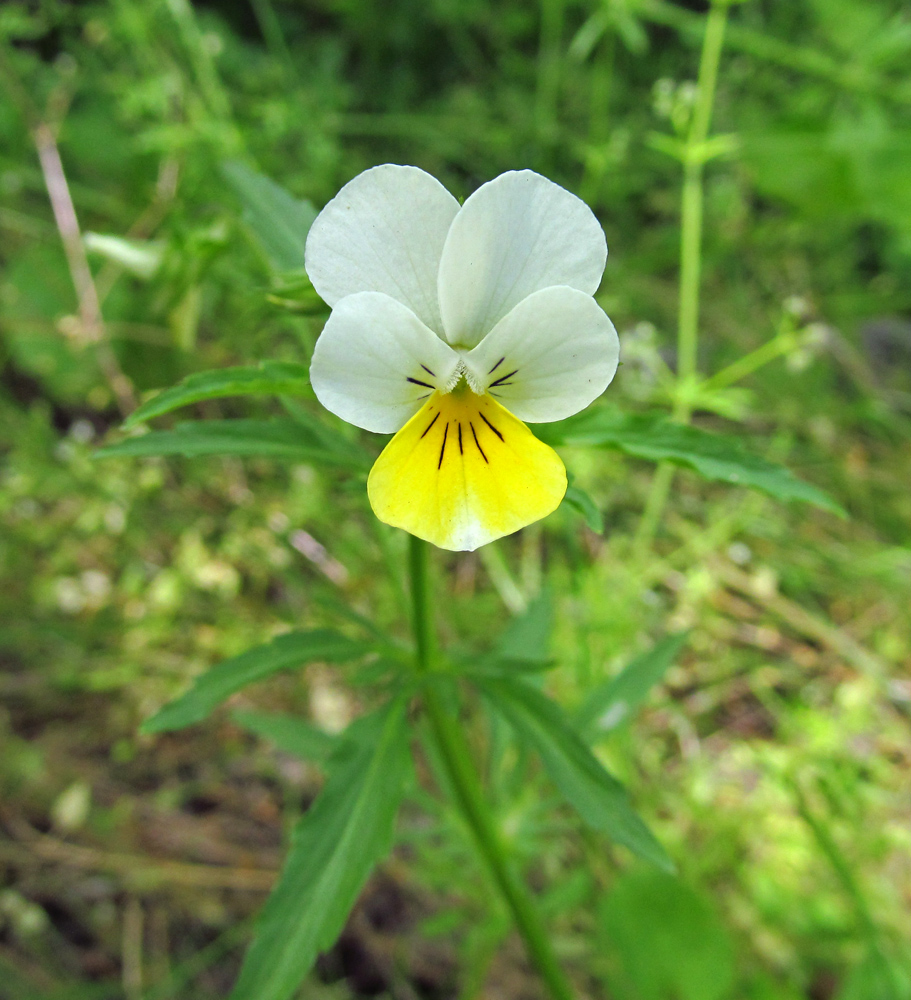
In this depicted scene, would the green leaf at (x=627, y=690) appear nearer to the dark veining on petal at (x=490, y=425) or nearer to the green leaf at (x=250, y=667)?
the green leaf at (x=250, y=667)

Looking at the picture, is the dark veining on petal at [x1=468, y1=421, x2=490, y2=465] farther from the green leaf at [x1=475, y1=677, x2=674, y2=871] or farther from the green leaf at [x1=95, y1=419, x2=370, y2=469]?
the green leaf at [x1=475, y1=677, x2=674, y2=871]

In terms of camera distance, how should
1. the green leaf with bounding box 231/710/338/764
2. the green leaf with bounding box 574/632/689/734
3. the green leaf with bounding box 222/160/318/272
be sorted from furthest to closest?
the green leaf with bounding box 231/710/338/764 → the green leaf with bounding box 574/632/689/734 → the green leaf with bounding box 222/160/318/272

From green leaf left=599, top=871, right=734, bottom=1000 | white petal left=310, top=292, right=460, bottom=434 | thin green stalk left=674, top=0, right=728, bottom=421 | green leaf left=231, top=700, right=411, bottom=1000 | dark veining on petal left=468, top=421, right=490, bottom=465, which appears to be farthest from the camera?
thin green stalk left=674, top=0, right=728, bottom=421

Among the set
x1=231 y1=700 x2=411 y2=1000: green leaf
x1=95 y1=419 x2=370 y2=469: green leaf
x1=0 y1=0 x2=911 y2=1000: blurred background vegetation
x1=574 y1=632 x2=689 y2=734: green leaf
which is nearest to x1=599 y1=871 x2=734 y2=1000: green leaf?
x1=0 y1=0 x2=911 y2=1000: blurred background vegetation

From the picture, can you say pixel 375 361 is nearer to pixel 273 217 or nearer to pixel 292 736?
pixel 273 217

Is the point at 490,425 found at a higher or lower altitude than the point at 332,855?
higher

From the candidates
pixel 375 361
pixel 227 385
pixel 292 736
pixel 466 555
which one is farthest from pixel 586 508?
pixel 466 555

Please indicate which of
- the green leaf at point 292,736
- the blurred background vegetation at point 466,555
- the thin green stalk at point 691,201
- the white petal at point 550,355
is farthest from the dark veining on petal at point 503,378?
the thin green stalk at point 691,201

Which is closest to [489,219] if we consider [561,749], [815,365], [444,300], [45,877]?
[444,300]
